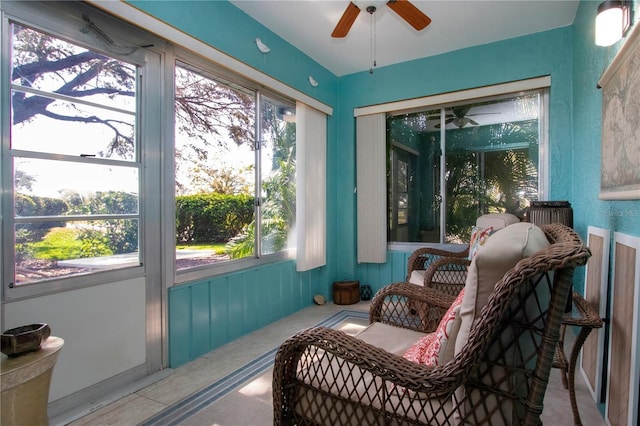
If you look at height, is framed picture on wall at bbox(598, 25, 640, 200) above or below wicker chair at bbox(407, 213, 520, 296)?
above

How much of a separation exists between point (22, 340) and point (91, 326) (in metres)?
0.59

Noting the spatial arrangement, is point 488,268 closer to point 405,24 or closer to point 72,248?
point 72,248

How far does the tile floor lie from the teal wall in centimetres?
15

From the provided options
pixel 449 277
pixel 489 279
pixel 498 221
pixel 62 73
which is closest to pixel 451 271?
pixel 449 277

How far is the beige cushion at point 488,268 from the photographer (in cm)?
85

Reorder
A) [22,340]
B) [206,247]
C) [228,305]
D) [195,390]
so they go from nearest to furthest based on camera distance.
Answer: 1. [22,340]
2. [195,390]
3. [206,247]
4. [228,305]

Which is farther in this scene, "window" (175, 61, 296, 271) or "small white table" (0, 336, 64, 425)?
"window" (175, 61, 296, 271)

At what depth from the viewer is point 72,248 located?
1766 millimetres

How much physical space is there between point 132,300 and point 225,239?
0.87 m

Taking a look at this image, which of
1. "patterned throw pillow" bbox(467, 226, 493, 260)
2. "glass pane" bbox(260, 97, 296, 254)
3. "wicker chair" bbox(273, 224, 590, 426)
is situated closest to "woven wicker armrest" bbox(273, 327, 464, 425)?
"wicker chair" bbox(273, 224, 590, 426)

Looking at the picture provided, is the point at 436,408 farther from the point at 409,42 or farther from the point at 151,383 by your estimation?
the point at 409,42

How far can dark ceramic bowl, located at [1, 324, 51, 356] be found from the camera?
120cm

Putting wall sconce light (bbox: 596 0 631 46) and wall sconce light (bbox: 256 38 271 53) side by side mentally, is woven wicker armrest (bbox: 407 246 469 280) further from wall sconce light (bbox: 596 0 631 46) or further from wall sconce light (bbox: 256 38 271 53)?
wall sconce light (bbox: 256 38 271 53)

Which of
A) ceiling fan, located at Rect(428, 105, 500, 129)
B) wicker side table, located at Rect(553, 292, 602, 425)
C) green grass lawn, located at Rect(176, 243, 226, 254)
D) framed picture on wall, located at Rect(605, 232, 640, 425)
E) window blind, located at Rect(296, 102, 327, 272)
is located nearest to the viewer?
framed picture on wall, located at Rect(605, 232, 640, 425)
